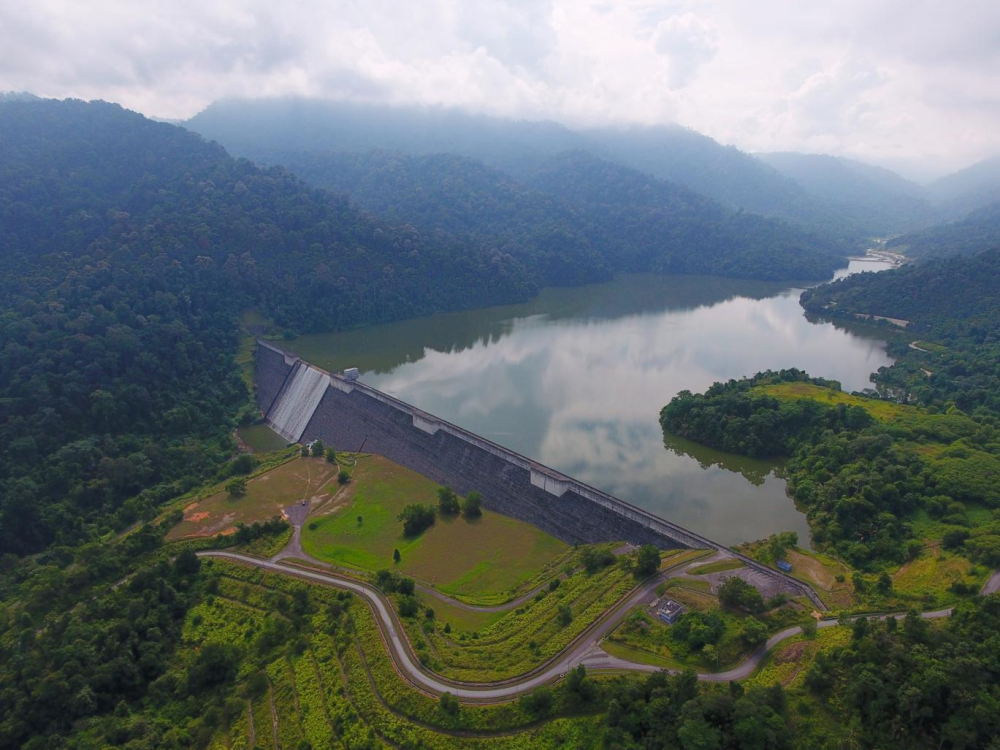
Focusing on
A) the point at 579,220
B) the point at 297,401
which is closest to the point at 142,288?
the point at 297,401

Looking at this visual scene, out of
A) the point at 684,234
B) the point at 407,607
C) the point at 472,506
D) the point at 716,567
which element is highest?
the point at 684,234

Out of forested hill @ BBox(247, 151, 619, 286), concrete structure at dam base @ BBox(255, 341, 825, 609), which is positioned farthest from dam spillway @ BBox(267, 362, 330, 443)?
forested hill @ BBox(247, 151, 619, 286)

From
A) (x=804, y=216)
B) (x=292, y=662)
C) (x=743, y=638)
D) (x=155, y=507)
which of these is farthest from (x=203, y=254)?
(x=804, y=216)

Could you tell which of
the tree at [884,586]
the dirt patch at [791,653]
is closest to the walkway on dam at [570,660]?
the dirt patch at [791,653]

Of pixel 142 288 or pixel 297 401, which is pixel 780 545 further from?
pixel 142 288

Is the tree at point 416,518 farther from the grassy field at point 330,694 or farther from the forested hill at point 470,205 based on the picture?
the forested hill at point 470,205

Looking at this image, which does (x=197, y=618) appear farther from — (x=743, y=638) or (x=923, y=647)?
(x=923, y=647)
